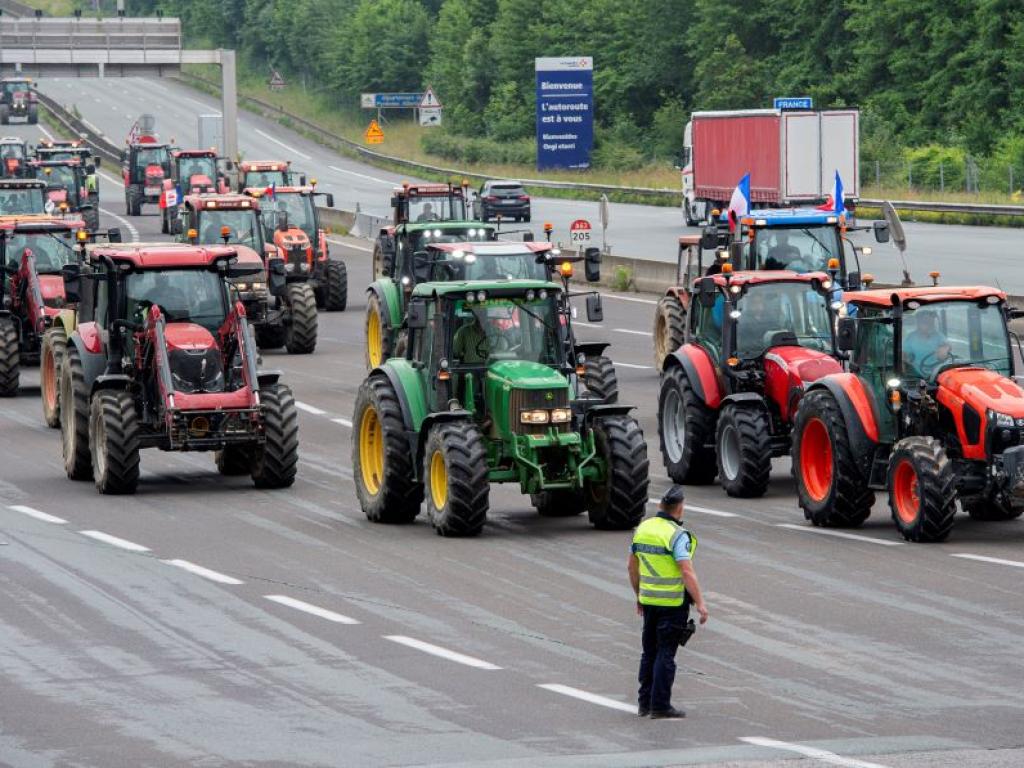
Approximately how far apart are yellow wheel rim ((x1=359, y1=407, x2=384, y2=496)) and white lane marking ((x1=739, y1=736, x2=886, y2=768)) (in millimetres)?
9292

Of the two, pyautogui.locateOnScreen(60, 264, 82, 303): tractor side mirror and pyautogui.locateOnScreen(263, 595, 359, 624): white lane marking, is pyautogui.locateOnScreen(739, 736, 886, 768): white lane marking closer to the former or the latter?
pyautogui.locateOnScreen(263, 595, 359, 624): white lane marking

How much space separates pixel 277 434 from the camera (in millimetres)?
23828

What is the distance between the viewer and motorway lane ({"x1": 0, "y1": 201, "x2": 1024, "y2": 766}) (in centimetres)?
1305

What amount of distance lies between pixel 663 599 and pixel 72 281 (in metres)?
15.1

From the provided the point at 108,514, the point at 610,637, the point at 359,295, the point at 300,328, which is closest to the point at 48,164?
the point at 359,295

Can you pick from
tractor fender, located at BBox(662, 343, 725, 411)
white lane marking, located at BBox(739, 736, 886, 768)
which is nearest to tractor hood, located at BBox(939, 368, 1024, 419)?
tractor fender, located at BBox(662, 343, 725, 411)

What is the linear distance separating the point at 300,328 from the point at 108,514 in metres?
16.7

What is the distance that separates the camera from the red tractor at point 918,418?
19.5 metres

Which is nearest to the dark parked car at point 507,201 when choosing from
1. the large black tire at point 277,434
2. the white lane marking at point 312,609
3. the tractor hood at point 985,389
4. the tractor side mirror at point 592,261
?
the tractor side mirror at point 592,261

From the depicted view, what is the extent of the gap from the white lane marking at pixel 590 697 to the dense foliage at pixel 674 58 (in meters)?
66.1

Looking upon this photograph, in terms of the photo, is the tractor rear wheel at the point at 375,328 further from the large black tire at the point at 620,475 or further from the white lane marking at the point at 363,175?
the white lane marking at the point at 363,175

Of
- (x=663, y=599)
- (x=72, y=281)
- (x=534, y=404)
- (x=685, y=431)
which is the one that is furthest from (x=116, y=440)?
(x=663, y=599)

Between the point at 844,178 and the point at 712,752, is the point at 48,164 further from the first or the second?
the point at 712,752

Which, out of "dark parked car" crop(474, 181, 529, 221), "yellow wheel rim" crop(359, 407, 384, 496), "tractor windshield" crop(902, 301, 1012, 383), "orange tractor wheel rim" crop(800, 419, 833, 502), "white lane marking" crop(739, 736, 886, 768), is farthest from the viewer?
"dark parked car" crop(474, 181, 529, 221)
